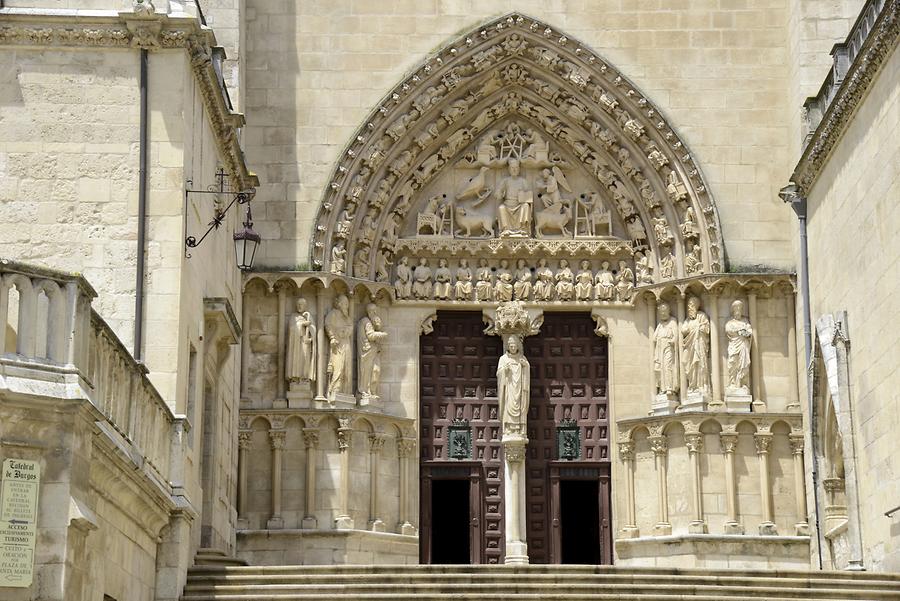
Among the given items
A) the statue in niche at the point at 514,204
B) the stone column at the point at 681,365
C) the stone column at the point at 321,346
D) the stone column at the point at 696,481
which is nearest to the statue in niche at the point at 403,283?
the stone column at the point at 321,346

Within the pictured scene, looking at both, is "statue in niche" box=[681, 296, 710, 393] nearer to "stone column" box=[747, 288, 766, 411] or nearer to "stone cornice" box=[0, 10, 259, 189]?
"stone column" box=[747, 288, 766, 411]

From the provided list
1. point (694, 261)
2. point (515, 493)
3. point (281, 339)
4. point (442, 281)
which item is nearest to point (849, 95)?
point (694, 261)

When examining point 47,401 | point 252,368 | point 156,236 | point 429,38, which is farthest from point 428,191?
point 47,401

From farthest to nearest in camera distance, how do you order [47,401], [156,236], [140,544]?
[156,236], [140,544], [47,401]

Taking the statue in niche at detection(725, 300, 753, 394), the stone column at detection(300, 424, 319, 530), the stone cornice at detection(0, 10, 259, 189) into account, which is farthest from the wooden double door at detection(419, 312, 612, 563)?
the stone cornice at detection(0, 10, 259, 189)

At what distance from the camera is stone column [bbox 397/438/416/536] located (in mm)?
21172

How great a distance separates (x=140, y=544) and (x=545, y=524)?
773cm

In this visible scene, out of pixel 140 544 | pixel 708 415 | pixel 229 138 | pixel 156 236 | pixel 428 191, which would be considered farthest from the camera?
pixel 428 191

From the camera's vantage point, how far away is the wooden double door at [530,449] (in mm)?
21516

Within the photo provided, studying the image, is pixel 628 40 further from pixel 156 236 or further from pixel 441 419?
pixel 156 236

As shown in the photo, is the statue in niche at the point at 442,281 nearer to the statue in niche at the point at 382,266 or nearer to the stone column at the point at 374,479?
the statue in niche at the point at 382,266

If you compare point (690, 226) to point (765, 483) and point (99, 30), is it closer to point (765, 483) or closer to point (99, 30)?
point (765, 483)

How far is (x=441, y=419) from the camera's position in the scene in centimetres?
2183

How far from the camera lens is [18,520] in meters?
11.1
